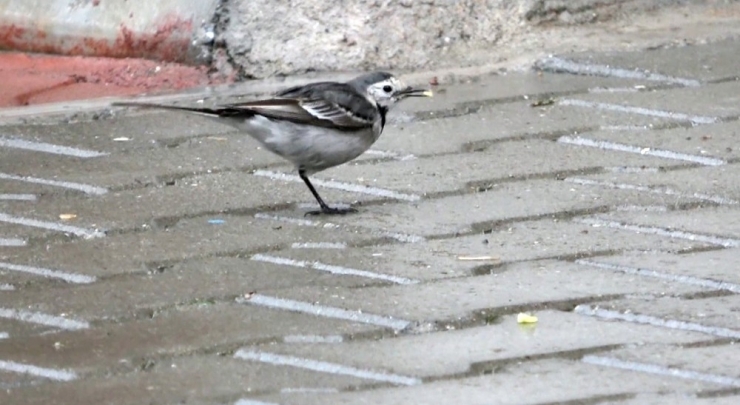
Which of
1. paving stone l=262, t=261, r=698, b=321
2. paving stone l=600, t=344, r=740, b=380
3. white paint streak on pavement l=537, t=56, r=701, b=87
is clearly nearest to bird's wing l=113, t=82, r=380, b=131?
paving stone l=262, t=261, r=698, b=321

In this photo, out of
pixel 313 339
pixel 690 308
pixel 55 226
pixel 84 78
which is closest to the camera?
pixel 313 339

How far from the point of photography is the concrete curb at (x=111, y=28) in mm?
6699

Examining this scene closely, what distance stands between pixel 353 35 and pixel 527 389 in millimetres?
3449

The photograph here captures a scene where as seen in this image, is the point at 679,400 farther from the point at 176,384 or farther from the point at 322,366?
the point at 176,384

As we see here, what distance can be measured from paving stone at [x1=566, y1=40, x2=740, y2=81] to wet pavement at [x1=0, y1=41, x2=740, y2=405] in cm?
2

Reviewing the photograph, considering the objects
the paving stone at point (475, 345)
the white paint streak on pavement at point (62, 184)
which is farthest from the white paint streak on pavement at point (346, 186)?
the paving stone at point (475, 345)

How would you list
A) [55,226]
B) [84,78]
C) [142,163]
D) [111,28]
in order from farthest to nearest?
[111,28] → [84,78] → [142,163] → [55,226]

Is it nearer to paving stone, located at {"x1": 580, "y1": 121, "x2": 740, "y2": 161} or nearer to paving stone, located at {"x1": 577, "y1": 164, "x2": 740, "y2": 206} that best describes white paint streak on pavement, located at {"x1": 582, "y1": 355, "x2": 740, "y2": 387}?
paving stone, located at {"x1": 577, "y1": 164, "x2": 740, "y2": 206}

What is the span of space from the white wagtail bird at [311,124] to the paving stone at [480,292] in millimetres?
896

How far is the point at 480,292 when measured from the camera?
418 cm

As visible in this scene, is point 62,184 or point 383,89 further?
point 383,89

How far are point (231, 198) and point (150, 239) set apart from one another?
52 cm

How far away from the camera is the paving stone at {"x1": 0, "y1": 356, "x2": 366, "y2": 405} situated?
3463mm

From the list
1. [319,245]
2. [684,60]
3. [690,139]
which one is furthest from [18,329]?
[684,60]
